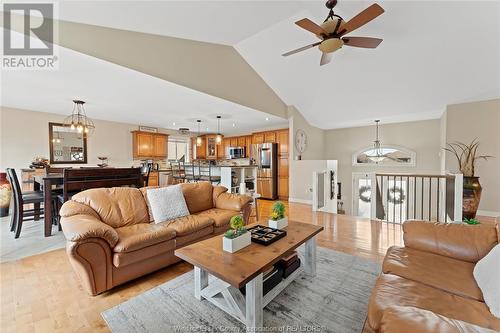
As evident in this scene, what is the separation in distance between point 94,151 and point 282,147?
5.20 metres

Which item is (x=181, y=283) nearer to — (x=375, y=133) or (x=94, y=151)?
(x=94, y=151)

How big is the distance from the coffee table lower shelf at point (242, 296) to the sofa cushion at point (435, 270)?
87 centimetres

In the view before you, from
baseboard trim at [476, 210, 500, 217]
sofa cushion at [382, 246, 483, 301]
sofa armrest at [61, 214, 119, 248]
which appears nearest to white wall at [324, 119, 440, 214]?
baseboard trim at [476, 210, 500, 217]

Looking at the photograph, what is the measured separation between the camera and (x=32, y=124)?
4.65m

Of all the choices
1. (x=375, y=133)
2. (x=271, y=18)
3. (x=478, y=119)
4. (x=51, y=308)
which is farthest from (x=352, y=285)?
(x=375, y=133)

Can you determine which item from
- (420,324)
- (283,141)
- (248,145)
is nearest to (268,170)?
(283,141)

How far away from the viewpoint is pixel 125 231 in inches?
87.0

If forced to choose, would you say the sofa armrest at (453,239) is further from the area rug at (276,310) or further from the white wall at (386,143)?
the white wall at (386,143)

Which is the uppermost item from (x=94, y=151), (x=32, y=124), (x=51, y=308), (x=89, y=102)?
→ (x=89, y=102)

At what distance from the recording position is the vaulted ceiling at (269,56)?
2.55 m

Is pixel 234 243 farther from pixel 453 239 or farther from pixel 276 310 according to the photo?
pixel 453 239

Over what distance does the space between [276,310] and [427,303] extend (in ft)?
3.28

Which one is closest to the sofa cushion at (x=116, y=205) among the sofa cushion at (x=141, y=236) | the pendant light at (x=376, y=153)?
the sofa cushion at (x=141, y=236)
